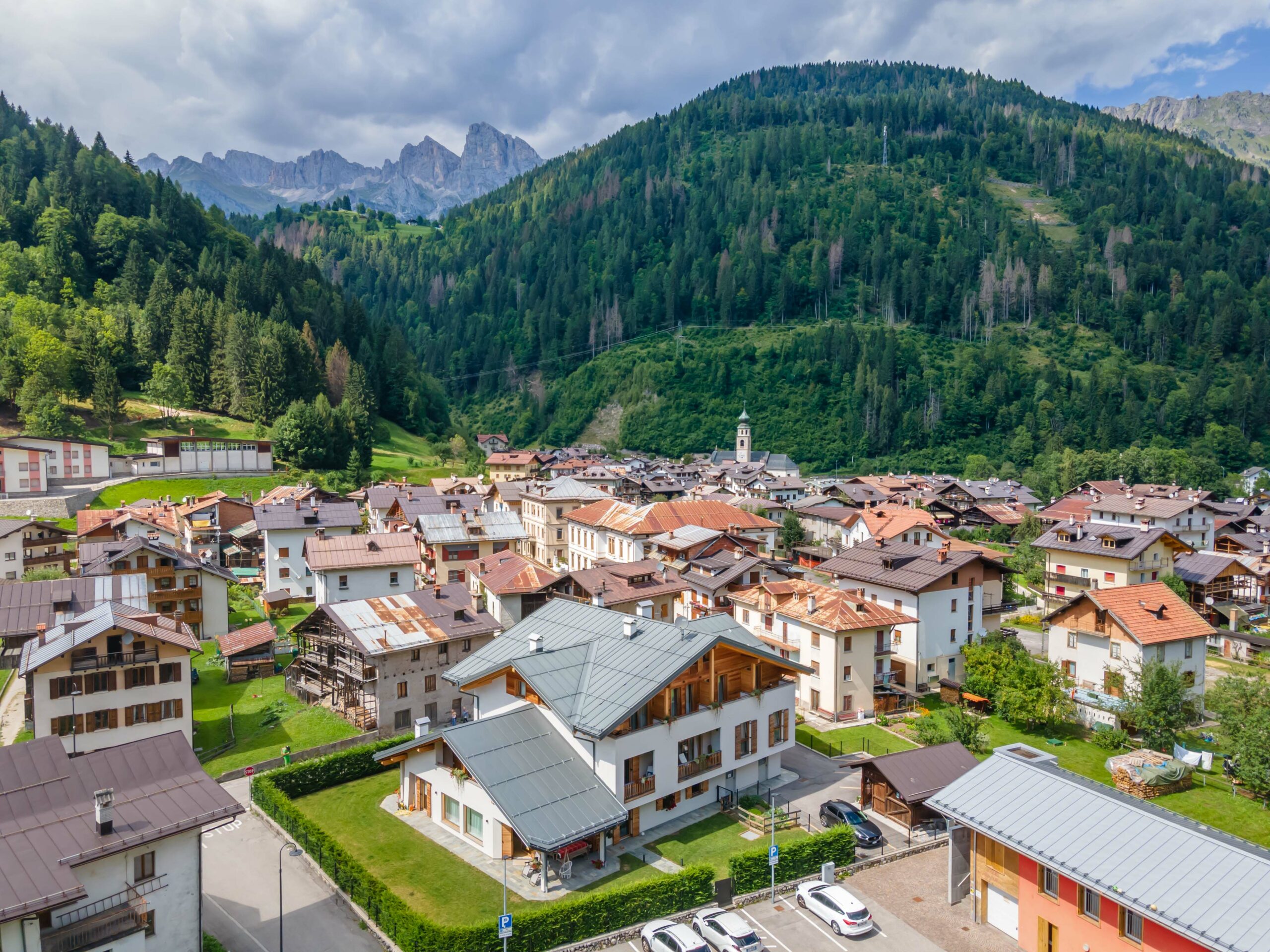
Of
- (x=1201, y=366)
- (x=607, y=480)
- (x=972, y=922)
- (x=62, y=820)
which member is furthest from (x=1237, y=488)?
(x=62, y=820)

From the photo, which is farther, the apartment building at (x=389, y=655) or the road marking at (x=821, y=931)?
the apartment building at (x=389, y=655)

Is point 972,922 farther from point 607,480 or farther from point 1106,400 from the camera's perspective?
point 1106,400

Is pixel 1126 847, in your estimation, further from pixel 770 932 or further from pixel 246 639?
pixel 246 639

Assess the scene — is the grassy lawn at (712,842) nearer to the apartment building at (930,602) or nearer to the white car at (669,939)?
the white car at (669,939)

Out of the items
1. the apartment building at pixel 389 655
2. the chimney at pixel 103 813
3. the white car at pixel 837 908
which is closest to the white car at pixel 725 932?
the white car at pixel 837 908

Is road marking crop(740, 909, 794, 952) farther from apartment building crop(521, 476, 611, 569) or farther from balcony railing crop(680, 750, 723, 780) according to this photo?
apartment building crop(521, 476, 611, 569)

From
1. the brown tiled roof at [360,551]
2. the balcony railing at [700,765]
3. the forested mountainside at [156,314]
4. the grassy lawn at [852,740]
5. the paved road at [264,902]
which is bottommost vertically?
the grassy lawn at [852,740]

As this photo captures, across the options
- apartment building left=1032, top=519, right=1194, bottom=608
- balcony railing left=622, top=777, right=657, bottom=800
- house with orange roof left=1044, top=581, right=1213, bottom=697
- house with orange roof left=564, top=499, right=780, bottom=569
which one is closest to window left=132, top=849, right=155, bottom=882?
balcony railing left=622, top=777, right=657, bottom=800
